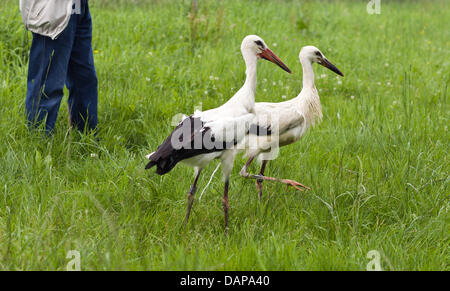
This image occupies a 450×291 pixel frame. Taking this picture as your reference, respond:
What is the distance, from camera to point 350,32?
30.0 ft

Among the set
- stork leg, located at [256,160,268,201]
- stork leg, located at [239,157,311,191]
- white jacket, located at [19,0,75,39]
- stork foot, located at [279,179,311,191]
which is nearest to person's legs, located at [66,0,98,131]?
white jacket, located at [19,0,75,39]

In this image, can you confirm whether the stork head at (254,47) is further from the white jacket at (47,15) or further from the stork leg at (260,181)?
the white jacket at (47,15)

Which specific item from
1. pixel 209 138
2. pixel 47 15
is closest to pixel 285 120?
pixel 209 138

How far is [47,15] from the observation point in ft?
12.8

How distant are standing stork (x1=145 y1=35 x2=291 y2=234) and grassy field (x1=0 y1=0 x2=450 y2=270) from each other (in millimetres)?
281

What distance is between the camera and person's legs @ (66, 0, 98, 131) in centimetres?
439

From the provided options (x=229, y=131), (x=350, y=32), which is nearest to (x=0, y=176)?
(x=229, y=131)

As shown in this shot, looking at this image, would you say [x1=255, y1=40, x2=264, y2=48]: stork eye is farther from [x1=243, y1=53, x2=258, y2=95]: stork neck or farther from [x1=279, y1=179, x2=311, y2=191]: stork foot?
[x1=279, y1=179, x2=311, y2=191]: stork foot

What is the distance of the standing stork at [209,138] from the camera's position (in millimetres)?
3143

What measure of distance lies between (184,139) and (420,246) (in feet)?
4.97

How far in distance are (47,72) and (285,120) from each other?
1846 mm

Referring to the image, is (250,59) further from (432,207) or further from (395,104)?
(395,104)

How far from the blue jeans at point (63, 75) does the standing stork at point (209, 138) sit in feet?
4.45

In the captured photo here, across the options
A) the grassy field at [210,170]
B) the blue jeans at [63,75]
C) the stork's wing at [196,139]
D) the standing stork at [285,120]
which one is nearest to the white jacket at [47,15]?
the blue jeans at [63,75]
